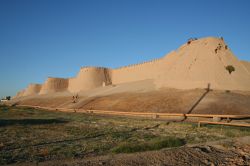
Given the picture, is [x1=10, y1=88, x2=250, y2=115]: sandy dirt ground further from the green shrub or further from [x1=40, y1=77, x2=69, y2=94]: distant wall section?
[x1=40, y1=77, x2=69, y2=94]: distant wall section

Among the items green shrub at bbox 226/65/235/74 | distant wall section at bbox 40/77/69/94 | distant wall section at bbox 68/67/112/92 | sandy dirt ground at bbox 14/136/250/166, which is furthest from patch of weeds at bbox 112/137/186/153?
distant wall section at bbox 40/77/69/94

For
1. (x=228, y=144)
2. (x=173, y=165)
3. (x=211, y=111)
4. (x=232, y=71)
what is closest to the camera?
(x=173, y=165)

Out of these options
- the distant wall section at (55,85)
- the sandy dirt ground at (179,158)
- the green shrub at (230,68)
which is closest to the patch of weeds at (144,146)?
the sandy dirt ground at (179,158)

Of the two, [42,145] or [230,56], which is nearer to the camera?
[42,145]

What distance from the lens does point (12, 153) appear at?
28.4ft

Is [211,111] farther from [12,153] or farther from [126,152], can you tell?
[12,153]

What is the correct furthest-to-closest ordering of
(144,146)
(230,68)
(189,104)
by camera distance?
(230,68) < (189,104) < (144,146)

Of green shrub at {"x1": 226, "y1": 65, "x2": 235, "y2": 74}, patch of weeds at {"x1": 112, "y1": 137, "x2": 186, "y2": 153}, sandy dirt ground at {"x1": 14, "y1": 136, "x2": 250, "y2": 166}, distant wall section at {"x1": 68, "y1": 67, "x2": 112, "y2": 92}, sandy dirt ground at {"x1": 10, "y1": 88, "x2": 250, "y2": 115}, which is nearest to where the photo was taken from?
sandy dirt ground at {"x1": 14, "y1": 136, "x2": 250, "y2": 166}

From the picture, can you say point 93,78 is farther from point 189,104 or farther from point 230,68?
point 189,104

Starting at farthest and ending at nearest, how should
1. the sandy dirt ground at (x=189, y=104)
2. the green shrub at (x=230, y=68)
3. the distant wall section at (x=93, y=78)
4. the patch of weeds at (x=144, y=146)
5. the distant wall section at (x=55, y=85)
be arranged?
1. the distant wall section at (x=55, y=85)
2. the distant wall section at (x=93, y=78)
3. the green shrub at (x=230, y=68)
4. the sandy dirt ground at (x=189, y=104)
5. the patch of weeds at (x=144, y=146)

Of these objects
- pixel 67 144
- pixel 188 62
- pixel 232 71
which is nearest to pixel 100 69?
pixel 188 62

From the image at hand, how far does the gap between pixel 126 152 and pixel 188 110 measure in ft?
63.9

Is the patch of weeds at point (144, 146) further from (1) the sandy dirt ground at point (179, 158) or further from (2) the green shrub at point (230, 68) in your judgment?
(2) the green shrub at point (230, 68)

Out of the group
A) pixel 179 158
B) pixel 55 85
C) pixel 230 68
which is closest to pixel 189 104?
pixel 230 68
